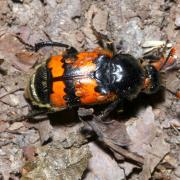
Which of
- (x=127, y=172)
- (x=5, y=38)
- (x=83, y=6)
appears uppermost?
(x=83, y=6)

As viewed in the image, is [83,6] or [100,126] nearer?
[100,126]

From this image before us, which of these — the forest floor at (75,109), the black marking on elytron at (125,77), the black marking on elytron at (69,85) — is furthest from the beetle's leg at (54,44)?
the black marking on elytron at (125,77)

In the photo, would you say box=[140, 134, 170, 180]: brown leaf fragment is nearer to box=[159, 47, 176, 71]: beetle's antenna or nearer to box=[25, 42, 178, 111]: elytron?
box=[25, 42, 178, 111]: elytron

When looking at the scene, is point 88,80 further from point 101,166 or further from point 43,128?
point 101,166

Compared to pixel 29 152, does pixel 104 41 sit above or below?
above

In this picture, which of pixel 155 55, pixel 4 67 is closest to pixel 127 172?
pixel 155 55

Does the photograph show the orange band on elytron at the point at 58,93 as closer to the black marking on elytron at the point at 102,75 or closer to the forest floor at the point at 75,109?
the black marking on elytron at the point at 102,75

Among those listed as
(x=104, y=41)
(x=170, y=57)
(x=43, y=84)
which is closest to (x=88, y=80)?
(x=43, y=84)

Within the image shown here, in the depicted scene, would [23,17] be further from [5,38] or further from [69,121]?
[69,121]
